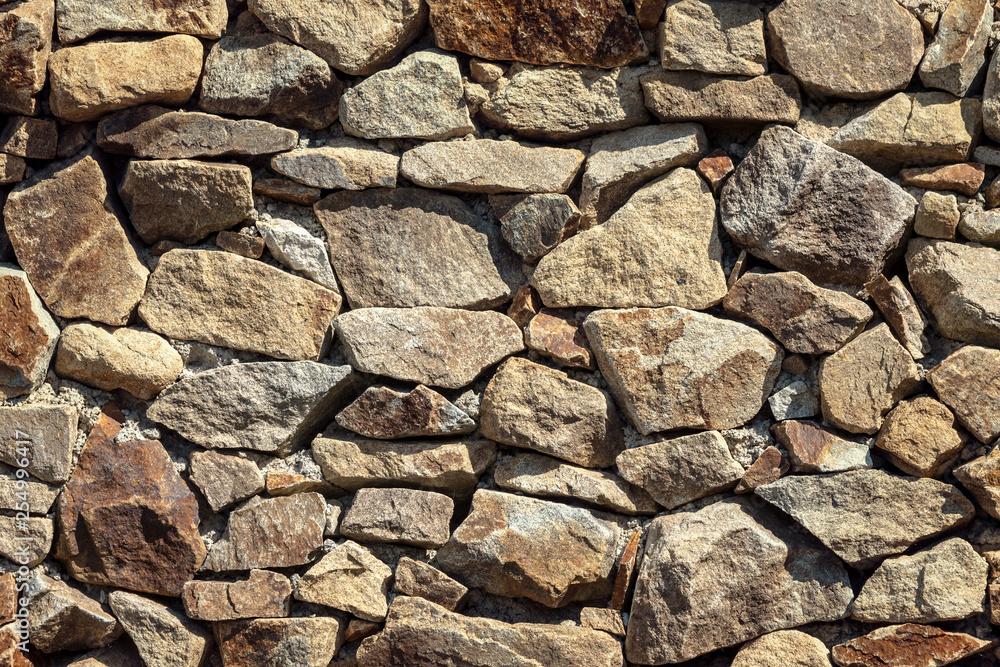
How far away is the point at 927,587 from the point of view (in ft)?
6.78

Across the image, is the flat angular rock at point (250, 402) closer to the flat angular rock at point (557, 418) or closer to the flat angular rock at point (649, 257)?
the flat angular rock at point (557, 418)

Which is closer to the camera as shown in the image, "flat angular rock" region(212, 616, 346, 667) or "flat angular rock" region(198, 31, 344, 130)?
"flat angular rock" region(212, 616, 346, 667)

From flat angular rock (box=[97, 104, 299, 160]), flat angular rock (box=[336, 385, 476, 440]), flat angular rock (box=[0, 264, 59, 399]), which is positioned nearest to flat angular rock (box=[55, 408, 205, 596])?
flat angular rock (box=[0, 264, 59, 399])

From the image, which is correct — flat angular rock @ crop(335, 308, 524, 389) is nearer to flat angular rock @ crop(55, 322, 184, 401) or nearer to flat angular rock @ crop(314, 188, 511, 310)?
flat angular rock @ crop(314, 188, 511, 310)

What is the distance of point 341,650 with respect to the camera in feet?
7.75

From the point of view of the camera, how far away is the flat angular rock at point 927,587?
2051mm

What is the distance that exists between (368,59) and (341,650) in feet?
5.97

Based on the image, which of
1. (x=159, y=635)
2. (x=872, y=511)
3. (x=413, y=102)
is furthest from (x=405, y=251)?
(x=872, y=511)

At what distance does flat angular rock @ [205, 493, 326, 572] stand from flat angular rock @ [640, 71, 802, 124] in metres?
1.62

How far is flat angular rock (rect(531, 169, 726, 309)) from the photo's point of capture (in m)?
2.32

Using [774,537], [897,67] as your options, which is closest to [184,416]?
[774,537]

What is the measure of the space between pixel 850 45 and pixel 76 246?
242cm

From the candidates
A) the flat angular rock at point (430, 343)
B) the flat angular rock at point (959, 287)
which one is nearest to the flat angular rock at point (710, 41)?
the flat angular rock at point (959, 287)

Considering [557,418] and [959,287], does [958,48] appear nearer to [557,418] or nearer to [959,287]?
[959,287]
